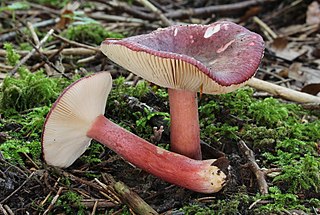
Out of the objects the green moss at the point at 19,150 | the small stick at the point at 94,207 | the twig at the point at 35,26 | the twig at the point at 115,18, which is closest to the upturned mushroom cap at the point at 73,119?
the green moss at the point at 19,150

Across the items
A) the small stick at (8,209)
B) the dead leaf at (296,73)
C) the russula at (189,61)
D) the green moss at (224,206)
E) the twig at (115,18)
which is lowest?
the dead leaf at (296,73)

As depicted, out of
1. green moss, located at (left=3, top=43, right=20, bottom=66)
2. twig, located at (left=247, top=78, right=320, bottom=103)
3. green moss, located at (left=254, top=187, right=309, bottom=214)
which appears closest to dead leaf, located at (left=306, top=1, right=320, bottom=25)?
twig, located at (left=247, top=78, right=320, bottom=103)

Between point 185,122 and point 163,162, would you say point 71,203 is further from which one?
point 185,122

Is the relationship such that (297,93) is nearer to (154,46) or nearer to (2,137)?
(154,46)

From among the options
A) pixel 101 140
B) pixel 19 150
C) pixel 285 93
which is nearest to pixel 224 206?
pixel 101 140

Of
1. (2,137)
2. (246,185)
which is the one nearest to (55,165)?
(2,137)

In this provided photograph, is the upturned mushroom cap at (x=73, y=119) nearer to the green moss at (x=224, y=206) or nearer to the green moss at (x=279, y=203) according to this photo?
the green moss at (x=224, y=206)
